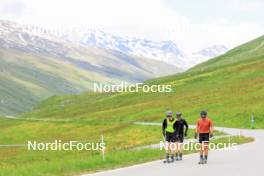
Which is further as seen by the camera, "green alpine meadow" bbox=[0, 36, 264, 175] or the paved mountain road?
"green alpine meadow" bbox=[0, 36, 264, 175]

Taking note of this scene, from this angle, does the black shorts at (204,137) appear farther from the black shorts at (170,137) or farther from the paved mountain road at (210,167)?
the black shorts at (170,137)

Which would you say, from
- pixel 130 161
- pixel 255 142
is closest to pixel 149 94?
pixel 255 142

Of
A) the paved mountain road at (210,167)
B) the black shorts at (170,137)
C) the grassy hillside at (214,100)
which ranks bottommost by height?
the paved mountain road at (210,167)

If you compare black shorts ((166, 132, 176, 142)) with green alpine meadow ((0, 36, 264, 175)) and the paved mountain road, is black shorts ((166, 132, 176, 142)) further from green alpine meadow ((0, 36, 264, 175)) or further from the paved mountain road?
green alpine meadow ((0, 36, 264, 175))

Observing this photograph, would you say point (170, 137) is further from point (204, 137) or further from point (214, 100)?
point (214, 100)

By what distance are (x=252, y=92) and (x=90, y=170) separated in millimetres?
63981

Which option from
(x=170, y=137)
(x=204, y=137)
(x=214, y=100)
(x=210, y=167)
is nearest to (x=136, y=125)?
(x=214, y=100)

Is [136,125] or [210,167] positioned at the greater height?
[136,125]

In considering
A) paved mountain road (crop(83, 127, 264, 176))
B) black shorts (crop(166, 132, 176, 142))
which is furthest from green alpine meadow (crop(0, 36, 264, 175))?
black shorts (crop(166, 132, 176, 142))

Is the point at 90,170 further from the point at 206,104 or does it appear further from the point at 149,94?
the point at 149,94

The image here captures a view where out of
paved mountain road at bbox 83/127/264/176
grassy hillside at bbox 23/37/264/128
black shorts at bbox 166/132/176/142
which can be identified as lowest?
paved mountain road at bbox 83/127/264/176

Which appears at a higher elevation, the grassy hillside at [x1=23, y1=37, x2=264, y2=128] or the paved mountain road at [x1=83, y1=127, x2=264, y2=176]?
the grassy hillside at [x1=23, y1=37, x2=264, y2=128]

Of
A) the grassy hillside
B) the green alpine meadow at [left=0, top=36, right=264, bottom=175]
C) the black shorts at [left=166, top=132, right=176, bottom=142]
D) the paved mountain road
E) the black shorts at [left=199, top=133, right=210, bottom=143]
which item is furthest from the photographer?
the grassy hillside

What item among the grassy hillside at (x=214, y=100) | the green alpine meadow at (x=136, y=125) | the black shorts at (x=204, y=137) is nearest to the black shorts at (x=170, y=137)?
the black shorts at (x=204, y=137)
